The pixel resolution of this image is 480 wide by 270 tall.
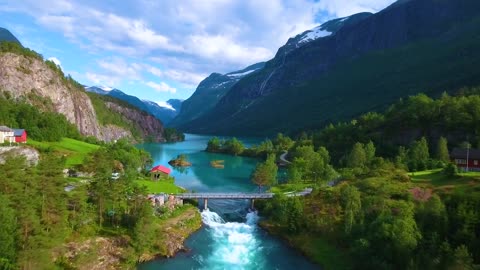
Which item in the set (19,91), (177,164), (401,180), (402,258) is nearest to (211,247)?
(402,258)

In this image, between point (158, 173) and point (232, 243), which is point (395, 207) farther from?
point (158, 173)

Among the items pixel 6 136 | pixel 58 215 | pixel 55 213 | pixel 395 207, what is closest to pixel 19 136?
pixel 6 136

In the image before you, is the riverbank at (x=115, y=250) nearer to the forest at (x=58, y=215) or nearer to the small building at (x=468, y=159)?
the forest at (x=58, y=215)

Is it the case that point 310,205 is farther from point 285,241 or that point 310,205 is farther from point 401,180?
point 401,180

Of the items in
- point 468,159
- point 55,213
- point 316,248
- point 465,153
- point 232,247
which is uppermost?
point 465,153

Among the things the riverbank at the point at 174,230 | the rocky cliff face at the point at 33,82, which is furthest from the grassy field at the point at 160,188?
the rocky cliff face at the point at 33,82

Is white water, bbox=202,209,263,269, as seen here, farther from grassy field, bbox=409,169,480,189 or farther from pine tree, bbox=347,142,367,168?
pine tree, bbox=347,142,367,168
